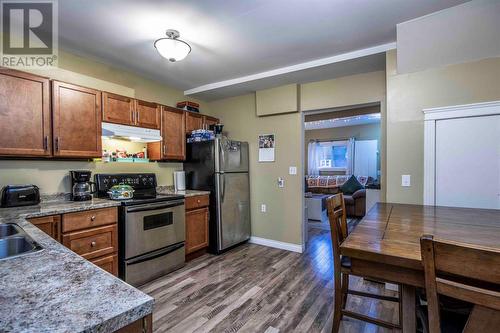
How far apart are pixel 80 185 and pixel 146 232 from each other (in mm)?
830

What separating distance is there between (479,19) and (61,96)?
373 cm

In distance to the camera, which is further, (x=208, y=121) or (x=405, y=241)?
(x=208, y=121)

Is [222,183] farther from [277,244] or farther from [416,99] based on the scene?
[416,99]

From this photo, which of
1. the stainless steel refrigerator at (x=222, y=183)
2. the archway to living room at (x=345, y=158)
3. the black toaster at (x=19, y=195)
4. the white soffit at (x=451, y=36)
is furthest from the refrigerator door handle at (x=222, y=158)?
the archway to living room at (x=345, y=158)

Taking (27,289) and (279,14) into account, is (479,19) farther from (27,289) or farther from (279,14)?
(27,289)

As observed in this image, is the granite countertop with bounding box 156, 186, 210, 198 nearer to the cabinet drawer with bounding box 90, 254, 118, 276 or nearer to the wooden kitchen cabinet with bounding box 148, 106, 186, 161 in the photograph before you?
the wooden kitchen cabinet with bounding box 148, 106, 186, 161

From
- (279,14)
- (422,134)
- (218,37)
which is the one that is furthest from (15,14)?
(422,134)

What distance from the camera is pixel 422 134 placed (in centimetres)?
233

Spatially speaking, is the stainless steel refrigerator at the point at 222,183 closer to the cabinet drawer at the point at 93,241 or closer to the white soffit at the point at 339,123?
the cabinet drawer at the point at 93,241

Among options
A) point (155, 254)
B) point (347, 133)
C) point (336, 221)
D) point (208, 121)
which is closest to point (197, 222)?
point (155, 254)

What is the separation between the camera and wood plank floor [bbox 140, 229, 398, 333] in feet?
6.32

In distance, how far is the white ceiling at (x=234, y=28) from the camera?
1927mm

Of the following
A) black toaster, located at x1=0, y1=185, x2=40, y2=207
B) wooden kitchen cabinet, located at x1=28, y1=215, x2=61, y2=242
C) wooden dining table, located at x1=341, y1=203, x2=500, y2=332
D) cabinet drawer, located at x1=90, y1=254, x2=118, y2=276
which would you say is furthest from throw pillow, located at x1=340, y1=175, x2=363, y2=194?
black toaster, located at x1=0, y1=185, x2=40, y2=207

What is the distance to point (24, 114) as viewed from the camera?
2.16m
